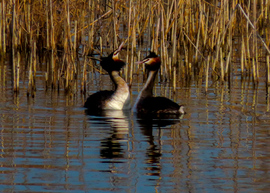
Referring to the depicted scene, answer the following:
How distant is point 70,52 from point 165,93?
1.89m

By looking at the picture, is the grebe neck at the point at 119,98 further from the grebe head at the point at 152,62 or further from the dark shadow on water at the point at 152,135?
the dark shadow on water at the point at 152,135

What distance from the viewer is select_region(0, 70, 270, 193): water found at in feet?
17.6

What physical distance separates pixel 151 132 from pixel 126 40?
4129mm

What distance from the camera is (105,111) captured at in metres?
9.58

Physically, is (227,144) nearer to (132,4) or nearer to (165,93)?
(165,93)

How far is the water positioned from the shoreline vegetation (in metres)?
1.16

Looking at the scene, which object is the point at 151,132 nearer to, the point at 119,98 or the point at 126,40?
the point at 119,98

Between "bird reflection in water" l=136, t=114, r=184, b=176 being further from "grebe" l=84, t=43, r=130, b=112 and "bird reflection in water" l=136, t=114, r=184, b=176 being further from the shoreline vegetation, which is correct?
the shoreline vegetation

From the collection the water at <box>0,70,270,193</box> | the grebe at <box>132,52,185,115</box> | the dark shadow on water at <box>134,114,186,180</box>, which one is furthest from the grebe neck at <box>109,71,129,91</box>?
the dark shadow on water at <box>134,114,186,180</box>

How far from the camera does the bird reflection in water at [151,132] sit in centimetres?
589

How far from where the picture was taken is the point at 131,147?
6820 millimetres

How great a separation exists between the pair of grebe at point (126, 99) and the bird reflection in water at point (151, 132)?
0.13m

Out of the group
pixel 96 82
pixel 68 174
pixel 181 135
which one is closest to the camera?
pixel 68 174

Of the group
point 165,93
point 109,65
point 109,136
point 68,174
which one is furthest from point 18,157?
point 165,93
